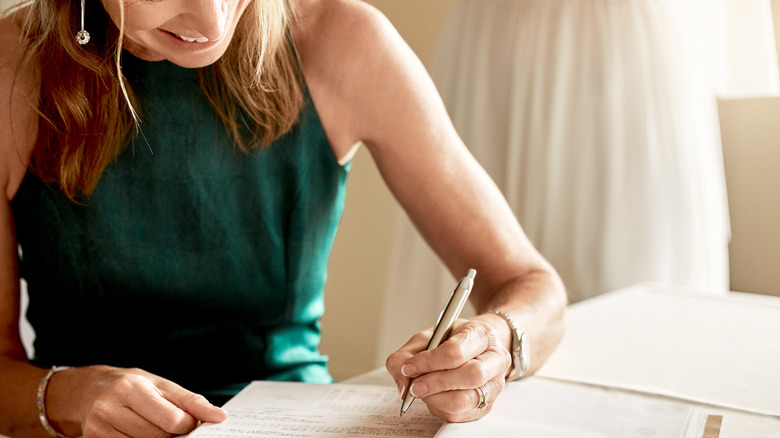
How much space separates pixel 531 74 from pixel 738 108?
526 mm

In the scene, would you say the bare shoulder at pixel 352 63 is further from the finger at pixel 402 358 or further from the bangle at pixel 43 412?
the bangle at pixel 43 412

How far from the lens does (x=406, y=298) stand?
227 cm

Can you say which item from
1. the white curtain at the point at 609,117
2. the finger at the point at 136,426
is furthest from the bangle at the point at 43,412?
the white curtain at the point at 609,117

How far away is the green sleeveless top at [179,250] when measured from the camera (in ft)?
3.15

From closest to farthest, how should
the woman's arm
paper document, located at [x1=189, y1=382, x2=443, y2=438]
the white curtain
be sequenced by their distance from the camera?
paper document, located at [x1=189, y1=382, x2=443, y2=438]
the woman's arm
the white curtain

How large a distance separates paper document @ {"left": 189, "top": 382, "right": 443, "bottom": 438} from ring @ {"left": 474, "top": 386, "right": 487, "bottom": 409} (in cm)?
4

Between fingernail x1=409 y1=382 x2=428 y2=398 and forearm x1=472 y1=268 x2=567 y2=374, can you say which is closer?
fingernail x1=409 y1=382 x2=428 y2=398

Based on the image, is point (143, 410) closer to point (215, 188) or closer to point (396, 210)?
point (215, 188)

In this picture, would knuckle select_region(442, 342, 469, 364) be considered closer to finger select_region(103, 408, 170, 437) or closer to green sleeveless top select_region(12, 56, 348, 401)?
finger select_region(103, 408, 170, 437)

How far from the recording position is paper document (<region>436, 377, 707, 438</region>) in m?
0.65

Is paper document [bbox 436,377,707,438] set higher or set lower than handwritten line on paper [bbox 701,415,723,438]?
higher

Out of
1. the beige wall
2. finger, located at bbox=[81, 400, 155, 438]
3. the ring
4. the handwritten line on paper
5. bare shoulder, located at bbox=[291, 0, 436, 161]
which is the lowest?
the beige wall

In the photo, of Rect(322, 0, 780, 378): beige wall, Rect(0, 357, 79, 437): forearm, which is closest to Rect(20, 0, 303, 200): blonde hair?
Rect(0, 357, 79, 437): forearm

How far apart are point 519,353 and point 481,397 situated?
0.14 metres
